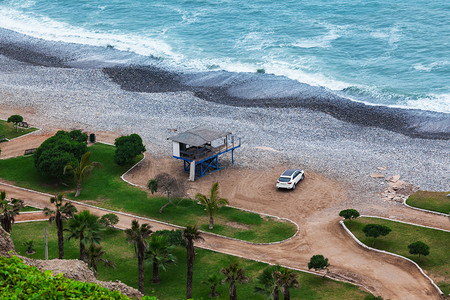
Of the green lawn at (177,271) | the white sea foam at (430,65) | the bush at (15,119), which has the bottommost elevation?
the green lawn at (177,271)

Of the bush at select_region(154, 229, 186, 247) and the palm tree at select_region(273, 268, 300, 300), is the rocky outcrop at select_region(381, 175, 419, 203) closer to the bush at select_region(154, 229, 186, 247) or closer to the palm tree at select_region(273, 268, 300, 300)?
the bush at select_region(154, 229, 186, 247)

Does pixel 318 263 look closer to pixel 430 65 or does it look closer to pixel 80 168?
pixel 80 168

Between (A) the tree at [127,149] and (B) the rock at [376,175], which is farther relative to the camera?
(A) the tree at [127,149]

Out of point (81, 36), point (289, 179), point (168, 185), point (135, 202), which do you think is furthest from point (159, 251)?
point (81, 36)

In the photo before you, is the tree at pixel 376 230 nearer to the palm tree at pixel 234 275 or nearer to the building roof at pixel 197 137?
the palm tree at pixel 234 275

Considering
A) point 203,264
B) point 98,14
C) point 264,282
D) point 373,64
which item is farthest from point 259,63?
point 264,282

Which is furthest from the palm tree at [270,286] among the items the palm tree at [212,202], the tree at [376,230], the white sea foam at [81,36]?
the white sea foam at [81,36]

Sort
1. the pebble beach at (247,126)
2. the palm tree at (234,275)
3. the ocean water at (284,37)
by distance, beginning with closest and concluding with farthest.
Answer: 1. the palm tree at (234,275)
2. the pebble beach at (247,126)
3. the ocean water at (284,37)
